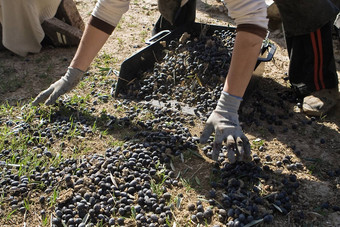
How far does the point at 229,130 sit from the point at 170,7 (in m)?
1.80

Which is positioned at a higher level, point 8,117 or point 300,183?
point 300,183

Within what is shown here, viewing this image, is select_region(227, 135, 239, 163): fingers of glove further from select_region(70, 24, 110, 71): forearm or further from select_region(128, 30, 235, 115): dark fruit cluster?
select_region(70, 24, 110, 71): forearm

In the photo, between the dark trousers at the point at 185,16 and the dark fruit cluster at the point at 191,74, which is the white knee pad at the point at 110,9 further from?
the dark trousers at the point at 185,16

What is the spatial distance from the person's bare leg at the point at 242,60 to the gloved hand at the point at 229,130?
0.07 m

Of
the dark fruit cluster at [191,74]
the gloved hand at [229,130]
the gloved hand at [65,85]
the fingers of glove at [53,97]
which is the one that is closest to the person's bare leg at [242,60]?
the gloved hand at [229,130]

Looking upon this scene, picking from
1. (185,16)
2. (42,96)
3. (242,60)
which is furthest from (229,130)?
(185,16)

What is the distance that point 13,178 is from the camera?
259 centimetres

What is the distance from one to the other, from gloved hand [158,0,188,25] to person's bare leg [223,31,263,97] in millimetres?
1493

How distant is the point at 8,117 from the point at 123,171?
130 cm

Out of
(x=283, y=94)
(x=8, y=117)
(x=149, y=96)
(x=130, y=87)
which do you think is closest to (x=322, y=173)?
(x=283, y=94)

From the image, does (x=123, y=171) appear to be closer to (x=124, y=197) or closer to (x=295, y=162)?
(x=124, y=197)

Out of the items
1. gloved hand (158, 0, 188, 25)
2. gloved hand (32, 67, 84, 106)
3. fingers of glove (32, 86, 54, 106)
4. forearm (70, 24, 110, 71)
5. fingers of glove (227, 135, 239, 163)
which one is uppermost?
gloved hand (158, 0, 188, 25)

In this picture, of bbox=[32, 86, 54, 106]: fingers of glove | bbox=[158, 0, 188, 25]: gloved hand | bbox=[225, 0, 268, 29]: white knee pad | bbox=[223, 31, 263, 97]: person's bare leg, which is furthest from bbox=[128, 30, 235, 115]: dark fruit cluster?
bbox=[225, 0, 268, 29]: white knee pad

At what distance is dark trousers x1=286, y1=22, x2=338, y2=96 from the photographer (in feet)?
10.9
